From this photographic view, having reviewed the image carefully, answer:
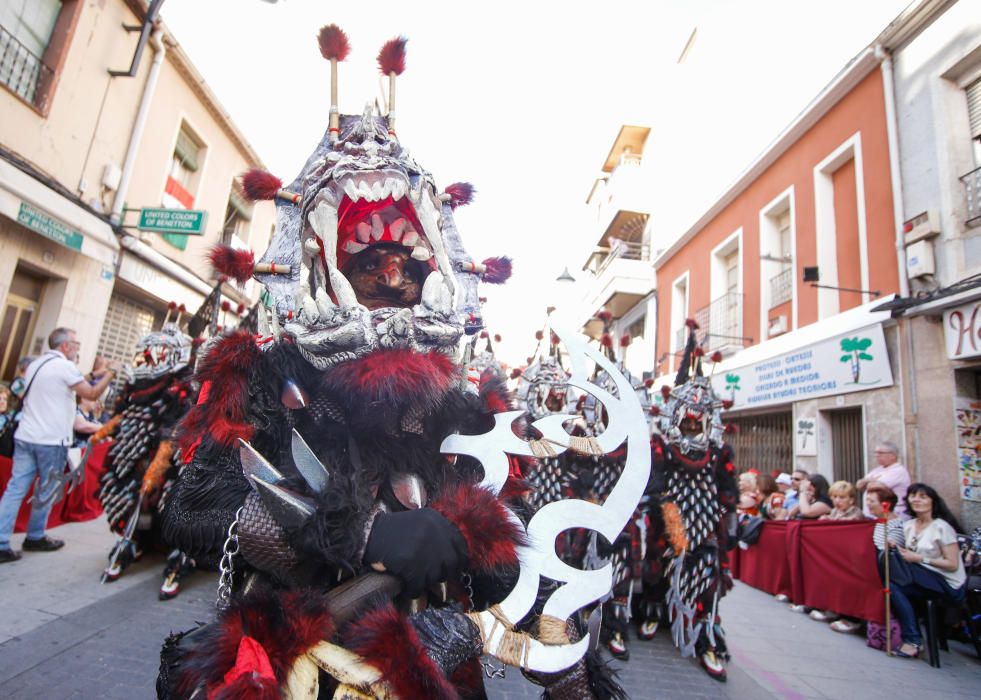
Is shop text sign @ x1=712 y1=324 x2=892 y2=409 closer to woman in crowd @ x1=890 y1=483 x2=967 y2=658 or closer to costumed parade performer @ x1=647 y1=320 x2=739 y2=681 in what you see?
woman in crowd @ x1=890 y1=483 x2=967 y2=658

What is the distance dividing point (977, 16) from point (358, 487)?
8230mm

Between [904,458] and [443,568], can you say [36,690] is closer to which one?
[443,568]

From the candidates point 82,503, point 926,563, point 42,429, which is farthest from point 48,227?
point 926,563

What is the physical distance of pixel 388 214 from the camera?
1.86 meters

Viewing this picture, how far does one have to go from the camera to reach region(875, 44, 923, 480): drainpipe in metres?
6.19

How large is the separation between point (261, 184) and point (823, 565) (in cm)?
586

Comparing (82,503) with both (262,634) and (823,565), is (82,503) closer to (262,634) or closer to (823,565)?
(262,634)

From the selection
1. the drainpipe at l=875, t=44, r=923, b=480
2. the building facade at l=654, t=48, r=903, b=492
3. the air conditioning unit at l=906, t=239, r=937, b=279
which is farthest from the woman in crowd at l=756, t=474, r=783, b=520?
the air conditioning unit at l=906, t=239, r=937, b=279

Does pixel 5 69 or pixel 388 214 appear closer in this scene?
pixel 388 214

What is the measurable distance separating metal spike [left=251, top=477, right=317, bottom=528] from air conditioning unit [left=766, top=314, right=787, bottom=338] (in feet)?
30.9

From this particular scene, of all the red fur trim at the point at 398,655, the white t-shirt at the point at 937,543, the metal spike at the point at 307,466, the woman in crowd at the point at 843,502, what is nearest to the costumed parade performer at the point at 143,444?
the metal spike at the point at 307,466

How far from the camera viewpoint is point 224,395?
55.2 inches

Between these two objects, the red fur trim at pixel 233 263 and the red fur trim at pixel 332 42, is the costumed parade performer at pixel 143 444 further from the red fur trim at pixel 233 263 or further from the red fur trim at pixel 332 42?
the red fur trim at pixel 332 42

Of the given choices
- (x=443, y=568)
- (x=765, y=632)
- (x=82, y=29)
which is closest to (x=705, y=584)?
(x=765, y=632)
